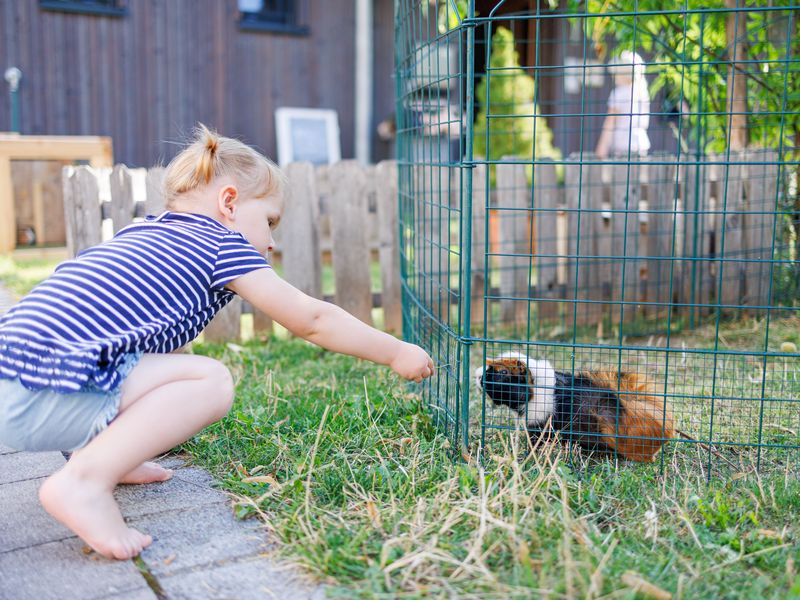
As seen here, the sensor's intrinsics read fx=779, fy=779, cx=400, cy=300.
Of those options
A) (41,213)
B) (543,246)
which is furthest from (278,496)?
(41,213)

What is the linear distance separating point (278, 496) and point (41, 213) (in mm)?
5846

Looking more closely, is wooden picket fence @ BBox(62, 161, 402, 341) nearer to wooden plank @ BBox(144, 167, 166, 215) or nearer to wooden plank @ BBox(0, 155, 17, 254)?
wooden plank @ BBox(144, 167, 166, 215)

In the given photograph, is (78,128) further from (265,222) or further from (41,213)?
(265,222)

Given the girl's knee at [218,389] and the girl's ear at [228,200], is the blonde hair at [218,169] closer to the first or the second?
the girl's ear at [228,200]

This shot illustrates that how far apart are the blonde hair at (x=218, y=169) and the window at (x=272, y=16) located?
799 cm

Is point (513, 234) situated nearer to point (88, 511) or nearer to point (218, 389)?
point (218, 389)

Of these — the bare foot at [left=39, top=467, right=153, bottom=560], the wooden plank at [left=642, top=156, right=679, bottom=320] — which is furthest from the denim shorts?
the wooden plank at [left=642, top=156, right=679, bottom=320]

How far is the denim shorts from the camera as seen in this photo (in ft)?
6.13

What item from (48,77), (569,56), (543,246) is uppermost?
(569,56)

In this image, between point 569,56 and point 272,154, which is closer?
point 272,154

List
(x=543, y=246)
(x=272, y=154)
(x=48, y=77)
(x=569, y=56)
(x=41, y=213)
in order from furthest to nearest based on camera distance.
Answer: (x=569, y=56) → (x=272, y=154) → (x=48, y=77) → (x=41, y=213) → (x=543, y=246)

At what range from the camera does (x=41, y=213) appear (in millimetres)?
7043

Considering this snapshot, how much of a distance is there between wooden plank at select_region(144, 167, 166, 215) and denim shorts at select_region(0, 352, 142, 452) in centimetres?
240

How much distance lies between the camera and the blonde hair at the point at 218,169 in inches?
84.8
